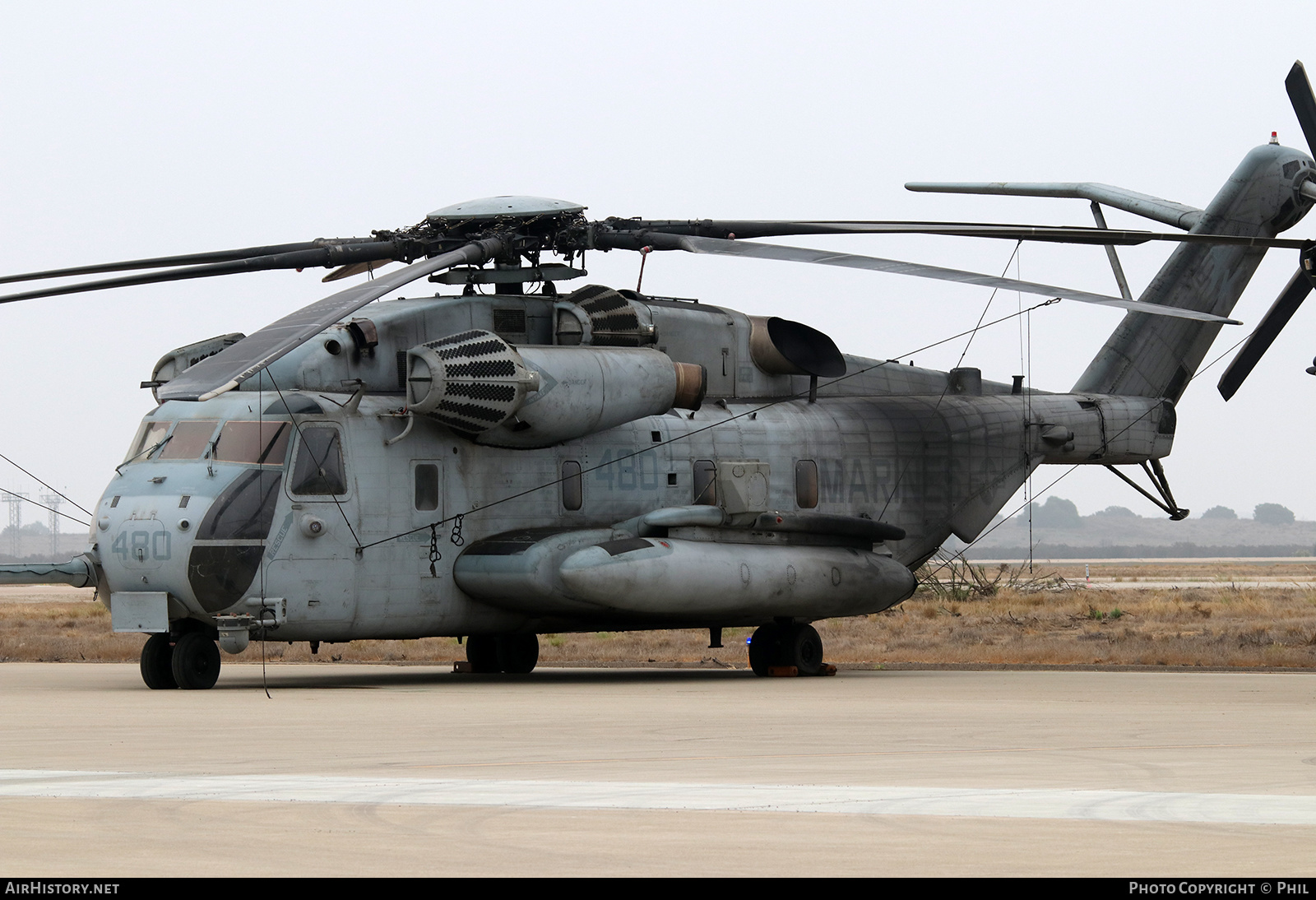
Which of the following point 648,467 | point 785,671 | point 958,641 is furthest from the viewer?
point 958,641

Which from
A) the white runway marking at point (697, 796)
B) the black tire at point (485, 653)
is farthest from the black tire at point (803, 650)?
the white runway marking at point (697, 796)

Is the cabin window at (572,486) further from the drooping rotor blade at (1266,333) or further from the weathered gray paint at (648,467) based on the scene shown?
the drooping rotor blade at (1266,333)

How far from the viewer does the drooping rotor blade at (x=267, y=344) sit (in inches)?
623

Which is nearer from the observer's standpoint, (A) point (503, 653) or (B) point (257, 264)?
(B) point (257, 264)

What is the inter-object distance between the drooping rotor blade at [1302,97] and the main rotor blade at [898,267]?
13.9 ft

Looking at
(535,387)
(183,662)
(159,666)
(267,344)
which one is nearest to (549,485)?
(535,387)

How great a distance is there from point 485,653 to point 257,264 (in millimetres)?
7025

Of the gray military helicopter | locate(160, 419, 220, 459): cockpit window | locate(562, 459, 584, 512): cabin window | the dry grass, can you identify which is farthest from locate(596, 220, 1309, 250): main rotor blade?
the dry grass

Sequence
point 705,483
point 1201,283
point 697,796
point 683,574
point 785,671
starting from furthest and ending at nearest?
1. point 1201,283
2. point 785,671
3. point 705,483
4. point 683,574
5. point 697,796

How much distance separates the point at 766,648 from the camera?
24.0 m

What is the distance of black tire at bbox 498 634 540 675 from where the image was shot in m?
24.5

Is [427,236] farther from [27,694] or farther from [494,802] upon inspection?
[494,802]

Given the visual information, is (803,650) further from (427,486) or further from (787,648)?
(427,486)

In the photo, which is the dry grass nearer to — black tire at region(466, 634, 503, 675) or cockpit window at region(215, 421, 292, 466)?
black tire at region(466, 634, 503, 675)
